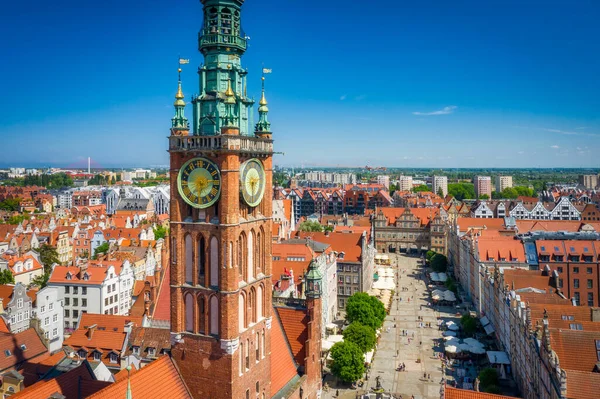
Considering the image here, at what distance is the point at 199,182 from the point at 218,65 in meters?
5.92

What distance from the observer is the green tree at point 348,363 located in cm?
5125

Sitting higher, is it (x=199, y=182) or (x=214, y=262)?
(x=199, y=182)

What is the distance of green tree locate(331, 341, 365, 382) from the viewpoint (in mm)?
51250

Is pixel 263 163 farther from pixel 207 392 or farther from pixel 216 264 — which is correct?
pixel 207 392

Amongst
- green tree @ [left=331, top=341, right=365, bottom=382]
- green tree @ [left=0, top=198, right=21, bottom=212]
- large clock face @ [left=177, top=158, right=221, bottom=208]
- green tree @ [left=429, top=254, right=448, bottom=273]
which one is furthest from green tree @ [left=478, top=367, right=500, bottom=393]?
green tree @ [left=0, top=198, right=21, bottom=212]

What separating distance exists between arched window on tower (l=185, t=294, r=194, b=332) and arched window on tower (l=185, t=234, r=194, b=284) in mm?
857

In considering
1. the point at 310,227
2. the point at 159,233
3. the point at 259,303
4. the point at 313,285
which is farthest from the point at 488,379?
the point at 159,233

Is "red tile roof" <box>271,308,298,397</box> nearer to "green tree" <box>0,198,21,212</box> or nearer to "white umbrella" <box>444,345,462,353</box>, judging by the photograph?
"white umbrella" <box>444,345,462,353</box>

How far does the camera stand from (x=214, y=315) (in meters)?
25.4

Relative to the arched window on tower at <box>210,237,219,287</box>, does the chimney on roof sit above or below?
below

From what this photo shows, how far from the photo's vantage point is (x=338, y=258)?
8331 cm

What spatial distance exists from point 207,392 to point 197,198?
374 inches

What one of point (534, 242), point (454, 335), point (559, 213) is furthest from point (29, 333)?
point (559, 213)

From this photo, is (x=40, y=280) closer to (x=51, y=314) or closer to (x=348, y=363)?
(x=51, y=314)
